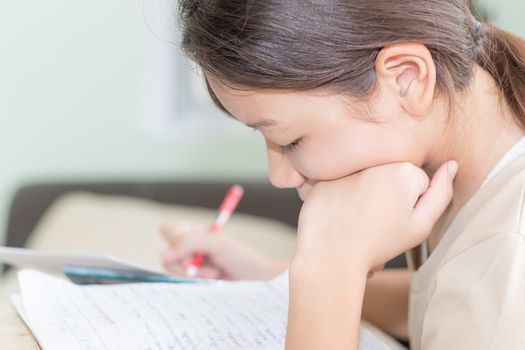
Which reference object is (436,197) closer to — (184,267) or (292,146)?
(292,146)

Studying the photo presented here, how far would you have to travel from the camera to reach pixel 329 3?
675 millimetres

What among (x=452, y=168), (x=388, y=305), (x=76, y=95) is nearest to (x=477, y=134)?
(x=452, y=168)

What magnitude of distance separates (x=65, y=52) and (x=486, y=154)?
137 cm

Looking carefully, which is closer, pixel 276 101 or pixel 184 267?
pixel 276 101

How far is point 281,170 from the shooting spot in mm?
794

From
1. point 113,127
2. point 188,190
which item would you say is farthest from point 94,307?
point 113,127

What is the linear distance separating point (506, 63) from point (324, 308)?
12.1 inches

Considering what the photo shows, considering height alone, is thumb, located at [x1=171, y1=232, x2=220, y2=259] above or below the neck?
below

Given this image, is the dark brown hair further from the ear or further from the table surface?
the table surface

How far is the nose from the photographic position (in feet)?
2.60

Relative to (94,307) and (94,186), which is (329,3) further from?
(94,186)

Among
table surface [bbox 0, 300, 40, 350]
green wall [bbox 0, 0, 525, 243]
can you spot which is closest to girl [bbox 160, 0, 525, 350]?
table surface [bbox 0, 300, 40, 350]

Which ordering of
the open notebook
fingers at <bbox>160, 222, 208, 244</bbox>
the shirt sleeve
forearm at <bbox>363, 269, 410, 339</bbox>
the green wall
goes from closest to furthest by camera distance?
the shirt sleeve, the open notebook, forearm at <bbox>363, 269, 410, 339</bbox>, fingers at <bbox>160, 222, 208, 244</bbox>, the green wall

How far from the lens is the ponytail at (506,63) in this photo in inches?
30.0
